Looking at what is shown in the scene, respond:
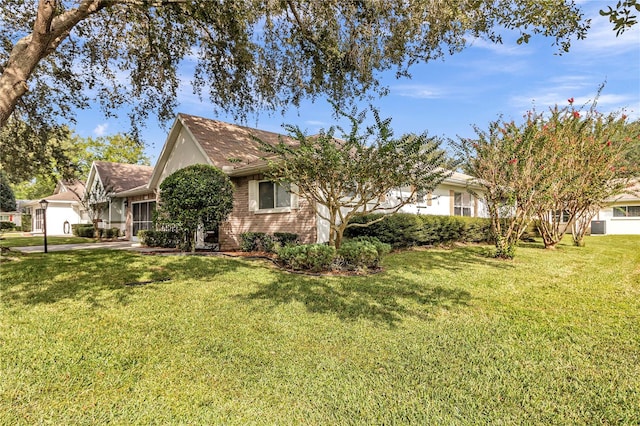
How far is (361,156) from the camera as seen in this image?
27.1 feet

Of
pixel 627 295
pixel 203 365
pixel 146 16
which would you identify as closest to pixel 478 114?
pixel 627 295

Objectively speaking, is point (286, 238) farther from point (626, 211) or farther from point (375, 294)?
point (626, 211)

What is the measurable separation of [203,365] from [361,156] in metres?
5.97

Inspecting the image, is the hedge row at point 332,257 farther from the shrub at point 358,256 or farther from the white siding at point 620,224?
the white siding at point 620,224

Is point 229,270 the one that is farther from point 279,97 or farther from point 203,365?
point 279,97

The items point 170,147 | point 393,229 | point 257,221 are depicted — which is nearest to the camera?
point 393,229

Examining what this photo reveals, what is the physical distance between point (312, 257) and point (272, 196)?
16.7ft

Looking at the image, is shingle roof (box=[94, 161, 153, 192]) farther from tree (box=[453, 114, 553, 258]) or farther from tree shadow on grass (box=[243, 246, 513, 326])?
tree (box=[453, 114, 553, 258])

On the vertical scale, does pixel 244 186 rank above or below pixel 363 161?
below

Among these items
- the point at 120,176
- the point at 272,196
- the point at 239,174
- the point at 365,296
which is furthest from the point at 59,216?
the point at 365,296

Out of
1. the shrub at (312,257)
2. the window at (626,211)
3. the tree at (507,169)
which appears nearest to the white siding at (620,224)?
the window at (626,211)

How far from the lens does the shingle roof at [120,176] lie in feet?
75.3

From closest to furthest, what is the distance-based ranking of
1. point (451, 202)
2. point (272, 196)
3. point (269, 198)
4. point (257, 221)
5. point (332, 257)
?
point (332, 257), point (272, 196), point (269, 198), point (257, 221), point (451, 202)

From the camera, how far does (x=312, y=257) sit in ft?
27.6
